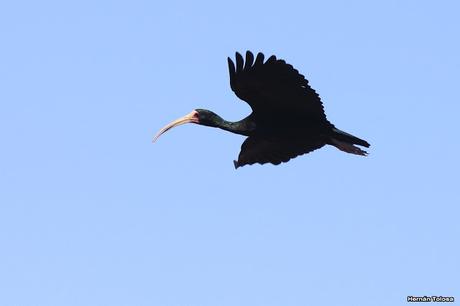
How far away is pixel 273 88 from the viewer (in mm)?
17094

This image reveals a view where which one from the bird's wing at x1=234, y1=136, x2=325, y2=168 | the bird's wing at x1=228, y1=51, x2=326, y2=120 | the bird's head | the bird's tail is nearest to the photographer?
the bird's wing at x1=228, y1=51, x2=326, y2=120

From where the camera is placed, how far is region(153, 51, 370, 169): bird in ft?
54.4

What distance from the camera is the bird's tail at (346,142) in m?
18.0

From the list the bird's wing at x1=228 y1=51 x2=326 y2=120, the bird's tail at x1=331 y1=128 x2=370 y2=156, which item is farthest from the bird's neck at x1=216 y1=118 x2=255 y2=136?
the bird's tail at x1=331 y1=128 x2=370 y2=156

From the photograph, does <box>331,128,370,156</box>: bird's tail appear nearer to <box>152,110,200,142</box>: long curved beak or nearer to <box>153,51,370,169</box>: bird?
<box>153,51,370,169</box>: bird

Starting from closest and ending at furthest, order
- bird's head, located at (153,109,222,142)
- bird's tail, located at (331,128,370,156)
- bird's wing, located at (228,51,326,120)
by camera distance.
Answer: bird's wing, located at (228,51,326,120), bird's tail, located at (331,128,370,156), bird's head, located at (153,109,222,142)

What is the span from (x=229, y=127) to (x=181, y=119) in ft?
5.39

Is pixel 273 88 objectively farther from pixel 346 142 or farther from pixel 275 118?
pixel 346 142

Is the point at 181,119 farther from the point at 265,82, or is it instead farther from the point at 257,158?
the point at 265,82

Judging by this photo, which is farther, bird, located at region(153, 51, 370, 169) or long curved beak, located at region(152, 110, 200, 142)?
long curved beak, located at region(152, 110, 200, 142)

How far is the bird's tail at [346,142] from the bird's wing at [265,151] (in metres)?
1.01

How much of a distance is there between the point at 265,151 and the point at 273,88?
212 centimetres

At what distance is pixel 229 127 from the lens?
18.9 metres

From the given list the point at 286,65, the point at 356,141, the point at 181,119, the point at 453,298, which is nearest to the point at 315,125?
the point at 356,141
